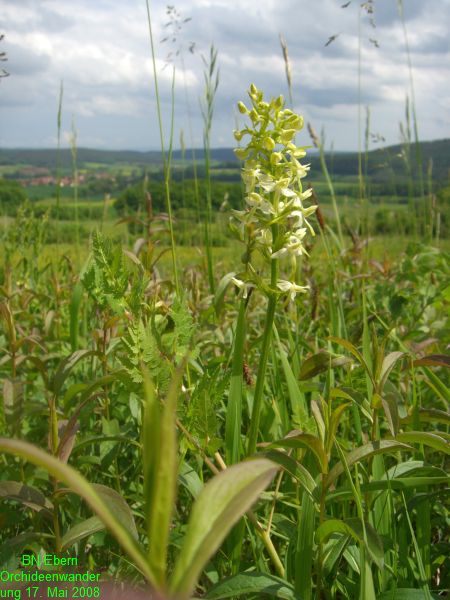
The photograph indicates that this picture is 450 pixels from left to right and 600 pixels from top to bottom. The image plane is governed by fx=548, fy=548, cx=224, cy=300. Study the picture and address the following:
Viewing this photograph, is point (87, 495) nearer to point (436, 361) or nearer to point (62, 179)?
point (436, 361)

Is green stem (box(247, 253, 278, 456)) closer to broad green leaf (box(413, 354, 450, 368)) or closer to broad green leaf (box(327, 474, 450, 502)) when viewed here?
broad green leaf (box(327, 474, 450, 502))

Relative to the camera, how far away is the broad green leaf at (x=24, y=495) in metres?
1.23

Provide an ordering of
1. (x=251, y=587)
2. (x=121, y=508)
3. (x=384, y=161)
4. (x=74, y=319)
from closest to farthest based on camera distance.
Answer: (x=121, y=508)
(x=251, y=587)
(x=74, y=319)
(x=384, y=161)

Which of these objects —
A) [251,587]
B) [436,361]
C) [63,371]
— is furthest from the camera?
[63,371]

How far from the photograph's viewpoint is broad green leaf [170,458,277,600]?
0.37 metres

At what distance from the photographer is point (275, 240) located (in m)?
1.44

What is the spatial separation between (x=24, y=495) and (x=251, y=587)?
→ 0.55 meters

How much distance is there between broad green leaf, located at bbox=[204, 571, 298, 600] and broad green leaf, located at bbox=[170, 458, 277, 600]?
0.75 meters

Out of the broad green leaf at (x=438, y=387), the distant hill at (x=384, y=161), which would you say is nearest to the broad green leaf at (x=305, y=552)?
the broad green leaf at (x=438, y=387)

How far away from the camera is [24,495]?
1.25 meters

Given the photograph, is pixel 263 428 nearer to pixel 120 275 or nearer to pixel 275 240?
pixel 275 240

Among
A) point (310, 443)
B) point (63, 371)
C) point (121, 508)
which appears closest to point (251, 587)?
point (310, 443)

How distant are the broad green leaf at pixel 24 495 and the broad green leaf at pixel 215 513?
A: 946 millimetres

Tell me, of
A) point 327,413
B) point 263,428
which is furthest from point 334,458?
point 327,413
